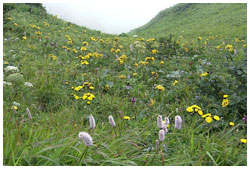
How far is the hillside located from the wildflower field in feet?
21.0

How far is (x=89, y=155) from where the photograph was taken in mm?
1868

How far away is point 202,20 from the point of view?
16.1 metres

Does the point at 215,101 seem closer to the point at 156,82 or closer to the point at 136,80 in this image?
the point at 156,82

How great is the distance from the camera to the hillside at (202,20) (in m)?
12.2

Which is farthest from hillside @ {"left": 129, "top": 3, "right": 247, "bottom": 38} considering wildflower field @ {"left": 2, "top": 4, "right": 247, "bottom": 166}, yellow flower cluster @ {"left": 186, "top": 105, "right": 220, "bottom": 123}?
yellow flower cluster @ {"left": 186, "top": 105, "right": 220, "bottom": 123}

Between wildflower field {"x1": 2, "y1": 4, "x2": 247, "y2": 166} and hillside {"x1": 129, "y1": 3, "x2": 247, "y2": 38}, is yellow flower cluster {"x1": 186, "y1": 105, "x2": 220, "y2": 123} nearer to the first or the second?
wildflower field {"x1": 2, "y1": 4, "x2": 247, "y2": 166}

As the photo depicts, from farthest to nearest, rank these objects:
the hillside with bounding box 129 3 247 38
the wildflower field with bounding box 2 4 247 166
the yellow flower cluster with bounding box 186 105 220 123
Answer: the hillside with bounding box 129 3 247 38 < the yellow flower cluster with bounding box 186 105 220 123 < the wildflower field with bounding box 2 4 247 166

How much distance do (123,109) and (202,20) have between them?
1479 cm

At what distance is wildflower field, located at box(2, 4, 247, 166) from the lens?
6.22 feet

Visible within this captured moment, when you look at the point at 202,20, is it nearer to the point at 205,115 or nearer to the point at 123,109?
the point at 123,109

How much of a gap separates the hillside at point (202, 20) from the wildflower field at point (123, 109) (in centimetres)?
642

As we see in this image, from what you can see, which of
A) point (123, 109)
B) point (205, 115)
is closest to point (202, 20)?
point (123, 109)

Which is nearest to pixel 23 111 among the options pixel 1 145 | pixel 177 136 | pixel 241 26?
pixel 1 145

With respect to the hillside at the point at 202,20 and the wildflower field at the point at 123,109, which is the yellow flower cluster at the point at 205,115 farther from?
the hillside at the point at 202,20
